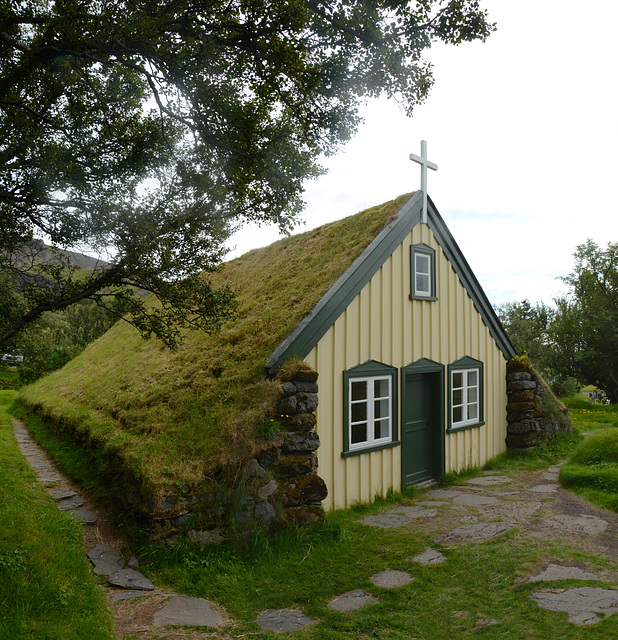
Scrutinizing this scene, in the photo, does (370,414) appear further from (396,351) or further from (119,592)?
(119,592)

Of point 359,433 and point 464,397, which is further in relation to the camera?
point 464,397

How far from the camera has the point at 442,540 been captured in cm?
690

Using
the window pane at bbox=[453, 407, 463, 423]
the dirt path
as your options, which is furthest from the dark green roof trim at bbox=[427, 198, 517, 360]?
the dirt path

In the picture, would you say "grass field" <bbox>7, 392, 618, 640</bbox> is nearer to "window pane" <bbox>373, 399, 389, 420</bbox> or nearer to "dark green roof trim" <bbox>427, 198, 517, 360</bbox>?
"window pane" <bbox>373, 399, 389, 420</bbox>

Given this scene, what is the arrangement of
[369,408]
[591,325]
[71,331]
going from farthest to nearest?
[71,331], [591,325], [369,408]

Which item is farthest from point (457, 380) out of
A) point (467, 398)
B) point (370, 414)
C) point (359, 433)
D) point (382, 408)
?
point (359, 433)

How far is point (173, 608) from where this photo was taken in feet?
16.8

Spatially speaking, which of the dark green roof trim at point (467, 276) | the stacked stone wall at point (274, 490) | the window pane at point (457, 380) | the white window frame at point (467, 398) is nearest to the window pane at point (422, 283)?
the dark green roof trim at point (467, 276)

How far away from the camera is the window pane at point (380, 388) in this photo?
9023 millimetres

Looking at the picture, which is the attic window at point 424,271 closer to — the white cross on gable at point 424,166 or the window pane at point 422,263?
the window pane at point 422,263

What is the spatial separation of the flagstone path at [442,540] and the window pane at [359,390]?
1992 millimetres

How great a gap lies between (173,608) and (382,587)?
2.34 metres

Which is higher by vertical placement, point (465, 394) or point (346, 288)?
point (346, 288)

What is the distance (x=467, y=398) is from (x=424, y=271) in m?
3.30
